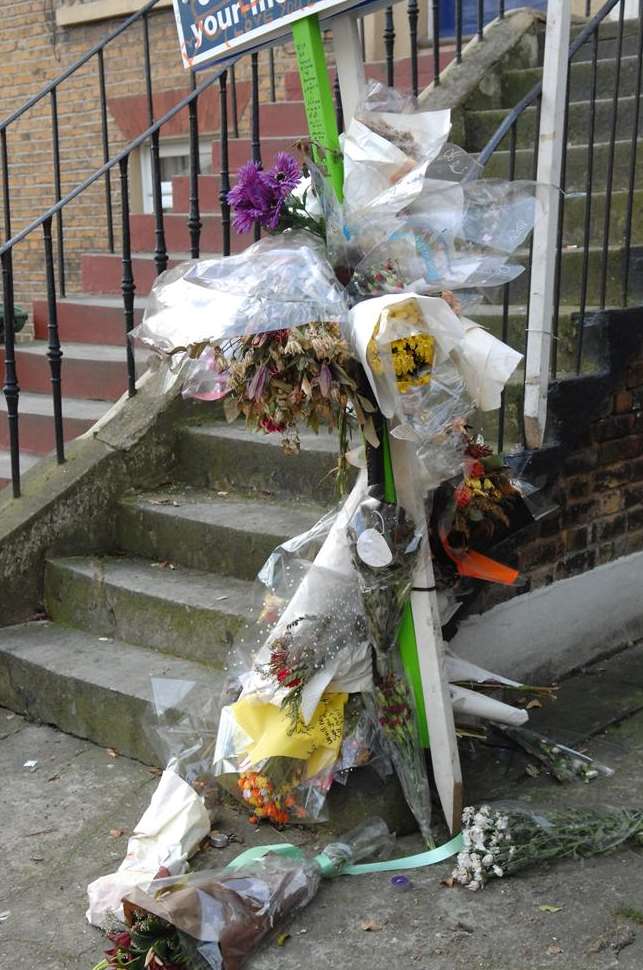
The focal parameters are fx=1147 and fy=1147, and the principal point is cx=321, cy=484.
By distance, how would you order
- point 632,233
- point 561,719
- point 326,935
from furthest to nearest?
point 632,233 < point 561,719 < point 326,935

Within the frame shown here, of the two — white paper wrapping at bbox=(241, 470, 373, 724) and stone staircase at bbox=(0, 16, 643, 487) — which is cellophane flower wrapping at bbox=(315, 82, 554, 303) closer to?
white paper wrapping at bbox=(241, 470, 373, 724)

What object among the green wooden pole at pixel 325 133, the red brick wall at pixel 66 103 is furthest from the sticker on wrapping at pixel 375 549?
the red brick wall at pixel 66 103

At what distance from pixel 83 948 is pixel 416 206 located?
2.08 m

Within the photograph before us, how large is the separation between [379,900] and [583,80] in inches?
169

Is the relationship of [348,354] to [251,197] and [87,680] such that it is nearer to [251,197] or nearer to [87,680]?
[251,197]

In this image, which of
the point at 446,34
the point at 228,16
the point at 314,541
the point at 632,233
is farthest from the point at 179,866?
the point at 446,34

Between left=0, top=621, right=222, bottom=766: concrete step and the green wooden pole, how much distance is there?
0.73 m

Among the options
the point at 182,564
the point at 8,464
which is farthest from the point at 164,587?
the point at 8,464

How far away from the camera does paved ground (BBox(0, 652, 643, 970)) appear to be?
2.77m

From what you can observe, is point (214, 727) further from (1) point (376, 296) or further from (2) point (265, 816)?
(1) point (376, 296)

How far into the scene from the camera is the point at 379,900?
9.82ft

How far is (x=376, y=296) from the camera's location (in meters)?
3.00

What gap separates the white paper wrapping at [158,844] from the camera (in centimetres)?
297

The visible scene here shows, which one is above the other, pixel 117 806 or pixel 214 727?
pixel 214 727
